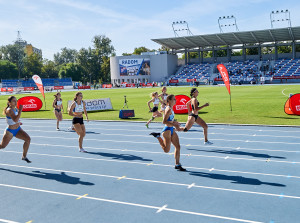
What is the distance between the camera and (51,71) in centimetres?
13288

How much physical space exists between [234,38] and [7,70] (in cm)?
7867

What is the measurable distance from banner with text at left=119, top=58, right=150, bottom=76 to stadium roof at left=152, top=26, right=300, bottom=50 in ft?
26.3

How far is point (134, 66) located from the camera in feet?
300

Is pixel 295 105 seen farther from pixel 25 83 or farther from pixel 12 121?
pixel 25 83

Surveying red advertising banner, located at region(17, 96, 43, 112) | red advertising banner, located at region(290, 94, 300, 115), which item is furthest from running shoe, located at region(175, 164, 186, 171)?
red advertising banner, located at region(17, 96, 43, 112)

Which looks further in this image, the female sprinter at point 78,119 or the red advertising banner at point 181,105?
the red advertising banner at point 181,105

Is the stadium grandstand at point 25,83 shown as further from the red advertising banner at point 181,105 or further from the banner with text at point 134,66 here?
the red advertising banner at point 181,105

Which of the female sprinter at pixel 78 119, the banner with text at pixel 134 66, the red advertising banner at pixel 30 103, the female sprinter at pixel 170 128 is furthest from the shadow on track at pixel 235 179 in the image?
the banner with text at pixel 134 66

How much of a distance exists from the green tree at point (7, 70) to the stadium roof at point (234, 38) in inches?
2315

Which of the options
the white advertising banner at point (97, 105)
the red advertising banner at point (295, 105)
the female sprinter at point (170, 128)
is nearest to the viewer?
the female sprinter at point (170, 128)

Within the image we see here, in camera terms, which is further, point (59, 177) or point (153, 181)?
point (59, 177)

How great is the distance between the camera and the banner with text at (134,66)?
90.8 m

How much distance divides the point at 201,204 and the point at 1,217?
3.75 meters

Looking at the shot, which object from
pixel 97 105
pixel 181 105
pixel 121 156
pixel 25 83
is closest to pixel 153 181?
pixel 121 156
